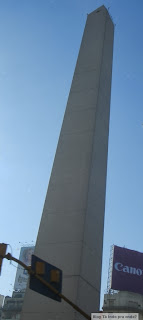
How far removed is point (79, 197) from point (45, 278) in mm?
6198

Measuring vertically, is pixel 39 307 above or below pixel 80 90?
below

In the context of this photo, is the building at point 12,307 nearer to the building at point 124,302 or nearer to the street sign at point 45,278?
the building at point 124,302

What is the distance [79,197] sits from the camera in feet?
42.1

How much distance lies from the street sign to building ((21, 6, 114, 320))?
454cm

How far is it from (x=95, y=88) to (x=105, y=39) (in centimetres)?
327

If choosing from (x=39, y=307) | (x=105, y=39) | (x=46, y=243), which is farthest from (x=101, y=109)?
(x=39, y=307)

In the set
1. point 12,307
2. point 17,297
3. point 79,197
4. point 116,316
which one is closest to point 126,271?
point 12,307

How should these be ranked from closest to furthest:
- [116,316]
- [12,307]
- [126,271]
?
[116,316]
[126,271]
[12,307]

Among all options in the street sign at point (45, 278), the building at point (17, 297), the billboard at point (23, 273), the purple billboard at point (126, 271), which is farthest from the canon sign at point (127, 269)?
the street sign at point (45, 278)

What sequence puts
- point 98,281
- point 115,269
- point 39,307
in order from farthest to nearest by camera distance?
point 115,269, point 98,281, point 39,307

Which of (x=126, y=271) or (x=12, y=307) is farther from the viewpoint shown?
(x=12, y=307)

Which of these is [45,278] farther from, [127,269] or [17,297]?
[17,297]

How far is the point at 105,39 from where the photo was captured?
17.6 metres

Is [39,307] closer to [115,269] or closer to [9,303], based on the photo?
[115,269]
